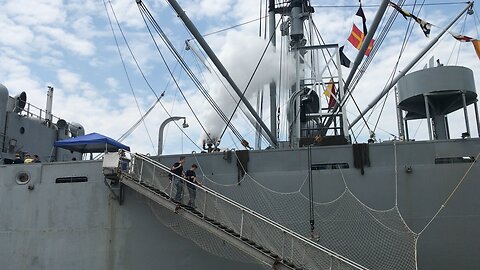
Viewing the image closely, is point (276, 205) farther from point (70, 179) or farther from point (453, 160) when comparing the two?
point (70, 179)

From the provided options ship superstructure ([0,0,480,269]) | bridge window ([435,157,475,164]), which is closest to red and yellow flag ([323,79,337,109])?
ship superstructure ([0,0,480,269])

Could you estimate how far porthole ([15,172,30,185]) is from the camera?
13688 mm

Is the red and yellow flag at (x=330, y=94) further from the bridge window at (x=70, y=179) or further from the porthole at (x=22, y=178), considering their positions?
the porthole at (x=22, y=178)

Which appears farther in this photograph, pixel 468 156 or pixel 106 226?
pixel 106 226

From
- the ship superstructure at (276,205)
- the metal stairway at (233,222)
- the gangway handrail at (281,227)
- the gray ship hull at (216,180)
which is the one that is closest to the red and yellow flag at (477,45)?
the ship superstructure at (276,205)

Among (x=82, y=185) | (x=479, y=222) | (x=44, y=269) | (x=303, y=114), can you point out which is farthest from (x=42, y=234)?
(x=479, y=222)

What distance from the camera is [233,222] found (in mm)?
10680

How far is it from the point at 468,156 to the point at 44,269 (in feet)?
38.9

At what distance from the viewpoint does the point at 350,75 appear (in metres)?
16.0

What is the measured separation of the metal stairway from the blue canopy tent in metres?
1.94

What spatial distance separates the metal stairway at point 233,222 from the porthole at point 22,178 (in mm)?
2910

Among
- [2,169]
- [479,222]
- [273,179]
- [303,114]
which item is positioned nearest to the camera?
[479,222]

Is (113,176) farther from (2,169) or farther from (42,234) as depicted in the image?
(2,169)

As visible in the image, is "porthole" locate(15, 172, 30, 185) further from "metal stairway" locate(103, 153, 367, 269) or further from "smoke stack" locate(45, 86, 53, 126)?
"smoke stack" locate(45, 86, 53, 126)
